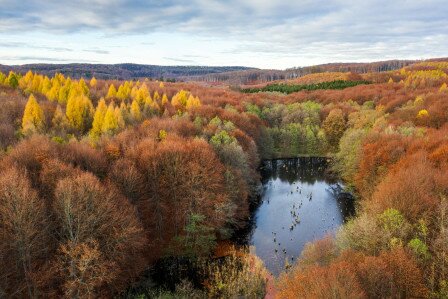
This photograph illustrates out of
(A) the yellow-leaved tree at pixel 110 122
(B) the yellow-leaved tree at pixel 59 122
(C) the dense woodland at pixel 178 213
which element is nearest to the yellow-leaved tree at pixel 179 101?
(C) the dense woodland at pixel 178 213

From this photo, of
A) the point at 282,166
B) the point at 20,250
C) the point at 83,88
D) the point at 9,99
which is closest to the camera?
the point at 20,250

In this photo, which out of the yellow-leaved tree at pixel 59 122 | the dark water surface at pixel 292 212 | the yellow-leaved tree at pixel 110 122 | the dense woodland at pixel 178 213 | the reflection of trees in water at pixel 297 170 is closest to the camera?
the dense woodland at pixel 178 213

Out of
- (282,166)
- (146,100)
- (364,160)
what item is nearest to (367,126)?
(282,166)

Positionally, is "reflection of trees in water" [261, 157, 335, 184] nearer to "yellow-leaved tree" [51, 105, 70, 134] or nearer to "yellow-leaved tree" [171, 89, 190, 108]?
"yellow-leaved tree" [171, 89, 190, 108]

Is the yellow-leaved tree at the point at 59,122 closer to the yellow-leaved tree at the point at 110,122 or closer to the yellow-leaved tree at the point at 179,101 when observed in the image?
the yellow-leaved tree at the point at 110,122

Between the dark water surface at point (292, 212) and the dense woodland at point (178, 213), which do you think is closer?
the dense woodland at point (178, 213)

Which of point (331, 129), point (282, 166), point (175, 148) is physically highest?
point (175, 148)

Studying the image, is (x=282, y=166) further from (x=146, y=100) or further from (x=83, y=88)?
(x=83, y=88)
